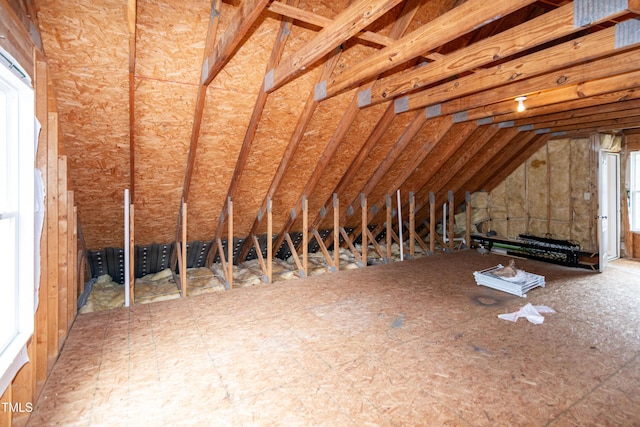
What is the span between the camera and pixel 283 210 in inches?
211

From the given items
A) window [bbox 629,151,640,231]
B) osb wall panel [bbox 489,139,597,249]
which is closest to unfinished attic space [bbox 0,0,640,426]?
osb wall panel [bbox 489,139,597,249]

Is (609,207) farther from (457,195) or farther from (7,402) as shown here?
(7,402)

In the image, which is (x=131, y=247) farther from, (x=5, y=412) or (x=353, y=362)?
(x=353, y=362)

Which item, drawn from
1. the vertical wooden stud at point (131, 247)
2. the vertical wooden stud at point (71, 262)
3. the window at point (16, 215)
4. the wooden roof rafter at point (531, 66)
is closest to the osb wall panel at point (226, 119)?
the vertical wooden stud at point (131, 247)

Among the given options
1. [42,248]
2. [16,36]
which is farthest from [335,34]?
[42,248]

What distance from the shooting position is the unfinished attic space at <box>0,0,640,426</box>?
6.70 ft

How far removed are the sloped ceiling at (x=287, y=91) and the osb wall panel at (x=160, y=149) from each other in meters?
0.02

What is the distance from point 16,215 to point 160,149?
1886mm

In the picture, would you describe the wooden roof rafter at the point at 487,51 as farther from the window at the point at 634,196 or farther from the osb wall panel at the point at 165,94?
the window at the point at 634,196

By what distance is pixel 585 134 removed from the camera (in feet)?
19.7

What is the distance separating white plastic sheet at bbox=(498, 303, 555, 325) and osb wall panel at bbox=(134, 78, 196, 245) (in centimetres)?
405

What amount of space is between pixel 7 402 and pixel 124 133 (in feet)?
7.95

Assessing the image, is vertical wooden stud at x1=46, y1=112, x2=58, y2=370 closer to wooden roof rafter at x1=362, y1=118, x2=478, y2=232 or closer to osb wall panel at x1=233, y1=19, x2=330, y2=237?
osb wall panel at x1=233, y1=19, x2=330, y2=237

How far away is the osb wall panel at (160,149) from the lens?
122 inches
